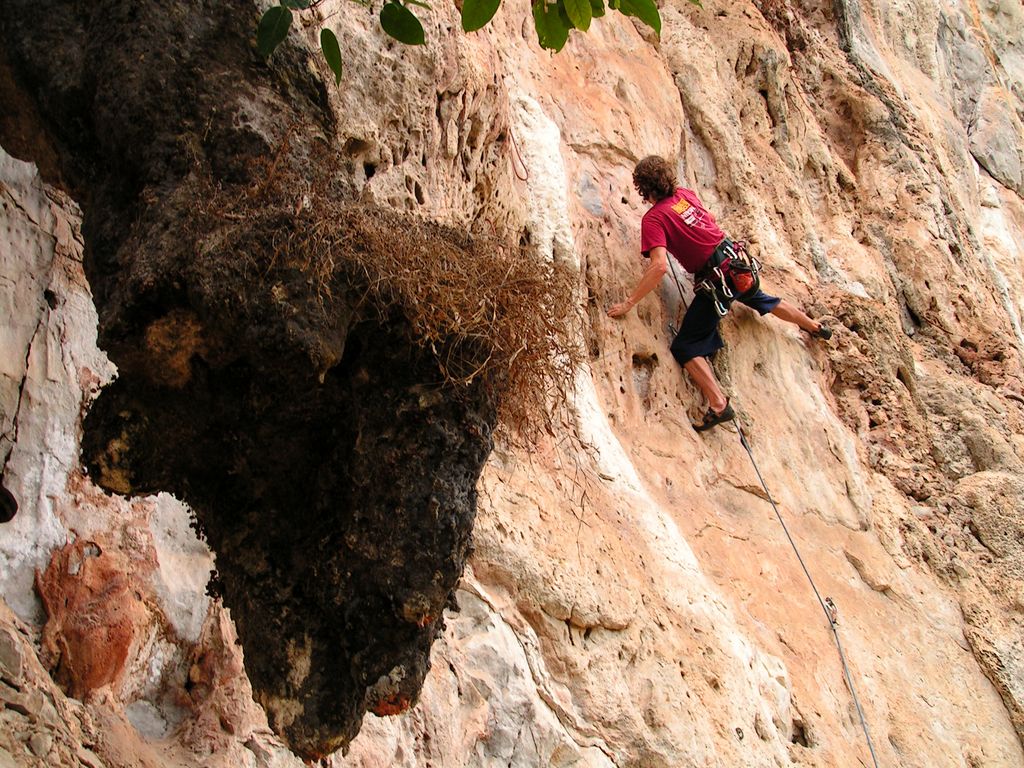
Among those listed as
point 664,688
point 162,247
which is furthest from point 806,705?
point 162,247

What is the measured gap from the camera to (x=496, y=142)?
205 inches

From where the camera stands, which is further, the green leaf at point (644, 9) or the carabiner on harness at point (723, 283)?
the carabiner on harness at point (723, 283)

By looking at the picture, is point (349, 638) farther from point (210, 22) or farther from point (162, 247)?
point (210, 22)

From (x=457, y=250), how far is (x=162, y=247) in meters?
0.76

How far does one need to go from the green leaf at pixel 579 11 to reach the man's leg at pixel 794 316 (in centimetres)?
429

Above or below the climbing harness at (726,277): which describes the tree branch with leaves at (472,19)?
above

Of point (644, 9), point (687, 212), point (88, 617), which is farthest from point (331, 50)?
point (687, 212)

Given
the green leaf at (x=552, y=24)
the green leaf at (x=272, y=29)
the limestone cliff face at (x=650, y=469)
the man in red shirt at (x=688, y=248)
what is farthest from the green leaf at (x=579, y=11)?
the man in red shirt at (x=688, y=248)

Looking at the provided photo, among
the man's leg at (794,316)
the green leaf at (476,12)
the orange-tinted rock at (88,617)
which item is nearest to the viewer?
the green leaf at (476,12)

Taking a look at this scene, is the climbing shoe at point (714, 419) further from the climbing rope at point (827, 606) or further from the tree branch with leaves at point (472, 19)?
the tree branch with leaves at point (472, 19)

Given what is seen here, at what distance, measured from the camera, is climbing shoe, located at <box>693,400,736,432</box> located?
234 inches

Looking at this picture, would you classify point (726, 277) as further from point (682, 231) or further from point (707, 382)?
point (707, 382)

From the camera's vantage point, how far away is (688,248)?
20.3 feet

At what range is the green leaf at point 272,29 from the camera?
8.33ft
